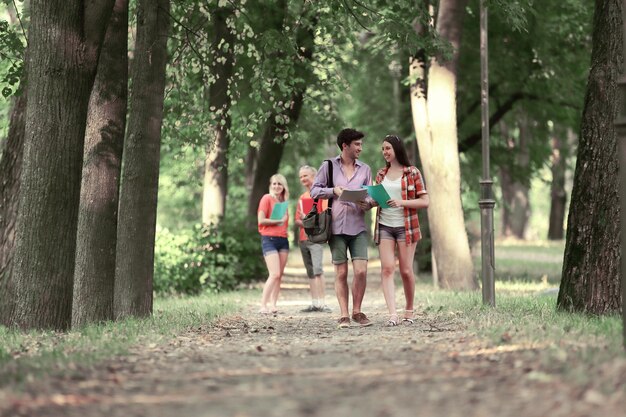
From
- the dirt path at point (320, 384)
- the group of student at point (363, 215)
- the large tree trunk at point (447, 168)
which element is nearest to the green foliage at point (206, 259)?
the large tree trunk at point (447, 168)

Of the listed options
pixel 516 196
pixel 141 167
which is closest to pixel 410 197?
pixel 141 167

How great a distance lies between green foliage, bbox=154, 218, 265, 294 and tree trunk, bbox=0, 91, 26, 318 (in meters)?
7.15

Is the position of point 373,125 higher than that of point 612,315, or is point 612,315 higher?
point 373,125

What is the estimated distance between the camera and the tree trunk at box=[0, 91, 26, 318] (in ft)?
49.1

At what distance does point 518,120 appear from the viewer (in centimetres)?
2908

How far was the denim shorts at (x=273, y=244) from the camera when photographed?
16.0 metres

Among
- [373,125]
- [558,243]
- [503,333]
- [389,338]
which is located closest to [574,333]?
[503,333]

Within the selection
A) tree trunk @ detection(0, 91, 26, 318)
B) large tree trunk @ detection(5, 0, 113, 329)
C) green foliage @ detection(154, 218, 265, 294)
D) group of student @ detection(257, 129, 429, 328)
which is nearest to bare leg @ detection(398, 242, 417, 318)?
group of student @ detection(257, 129, 429, 328)

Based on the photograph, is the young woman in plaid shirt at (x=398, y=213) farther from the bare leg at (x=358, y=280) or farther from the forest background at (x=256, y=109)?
the forest background at (x=256, y=109)

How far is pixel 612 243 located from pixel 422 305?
15.0 feet

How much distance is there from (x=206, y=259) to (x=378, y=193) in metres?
11.8

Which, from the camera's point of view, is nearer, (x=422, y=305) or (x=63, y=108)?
(x=63, y=108)

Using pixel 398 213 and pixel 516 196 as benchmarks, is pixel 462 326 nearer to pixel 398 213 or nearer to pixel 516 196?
pixel 398 213

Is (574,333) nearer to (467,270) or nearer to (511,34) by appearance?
(467,270)
